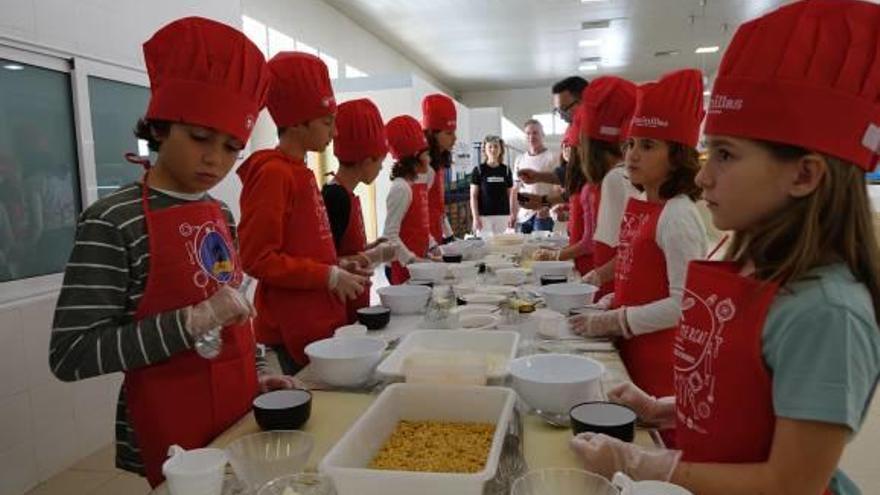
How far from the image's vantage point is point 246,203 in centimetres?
188

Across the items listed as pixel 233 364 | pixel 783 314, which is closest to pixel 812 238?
pixel 783 314

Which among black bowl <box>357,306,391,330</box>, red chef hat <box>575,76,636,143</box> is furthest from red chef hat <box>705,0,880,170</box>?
red chef hat <box>575,76,636,143</box>

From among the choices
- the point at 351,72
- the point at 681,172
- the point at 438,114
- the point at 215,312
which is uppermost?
the point at 351,72

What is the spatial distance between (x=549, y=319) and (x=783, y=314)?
0.94 m

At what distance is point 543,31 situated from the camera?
979cm

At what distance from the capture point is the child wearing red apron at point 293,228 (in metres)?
1.85

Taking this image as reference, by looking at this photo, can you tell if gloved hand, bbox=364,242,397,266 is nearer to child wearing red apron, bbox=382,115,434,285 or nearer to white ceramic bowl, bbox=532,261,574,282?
white ceramic bowl, bbox=532,261,574,282

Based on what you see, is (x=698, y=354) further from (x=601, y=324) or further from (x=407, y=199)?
(x=407, y=199)

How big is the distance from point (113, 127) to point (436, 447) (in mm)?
3106

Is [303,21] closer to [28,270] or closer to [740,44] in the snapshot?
[28,270]

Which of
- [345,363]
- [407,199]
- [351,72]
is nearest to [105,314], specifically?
[345,363]

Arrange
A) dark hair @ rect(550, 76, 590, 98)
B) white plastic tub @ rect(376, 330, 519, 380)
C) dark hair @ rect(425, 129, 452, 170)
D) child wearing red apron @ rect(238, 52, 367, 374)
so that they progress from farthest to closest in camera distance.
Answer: dark hair @ rect(425, 129, 452, 170) < dark hair @ rect(550, 76, 590, 98) < child wearing red apron @ rect(238, 52, 367, 374) < white plastic tub @ rect(376, 330, 519, 380)

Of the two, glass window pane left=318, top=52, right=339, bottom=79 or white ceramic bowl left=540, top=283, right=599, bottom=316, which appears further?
glass window pane left=318, top=52, right=339, bottom=79

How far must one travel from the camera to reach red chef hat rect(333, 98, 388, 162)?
2658 mm
